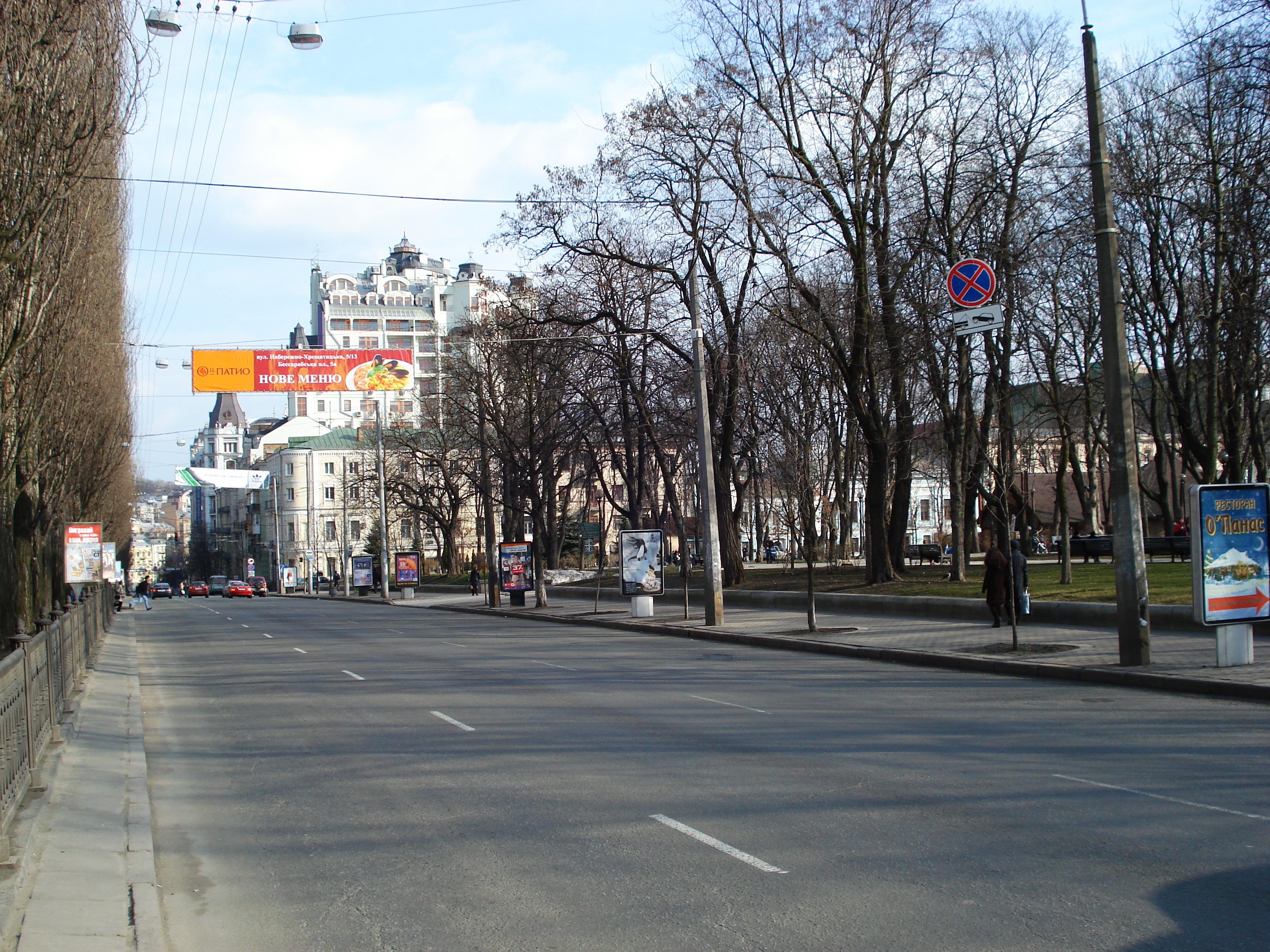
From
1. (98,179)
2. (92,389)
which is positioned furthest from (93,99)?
(92,389)

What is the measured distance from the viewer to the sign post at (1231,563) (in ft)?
45.5

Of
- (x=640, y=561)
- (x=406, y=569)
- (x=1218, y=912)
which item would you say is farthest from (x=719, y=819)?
(x=406, y=569)

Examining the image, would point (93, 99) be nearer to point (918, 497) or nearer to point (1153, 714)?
point (1153, 714)

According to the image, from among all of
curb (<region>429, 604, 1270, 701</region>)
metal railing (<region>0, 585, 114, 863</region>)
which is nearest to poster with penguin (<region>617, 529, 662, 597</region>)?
curb (<region>429, 604, 1270, 701</region>)

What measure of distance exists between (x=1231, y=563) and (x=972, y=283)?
6.30 m

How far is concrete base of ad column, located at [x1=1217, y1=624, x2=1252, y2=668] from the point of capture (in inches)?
557

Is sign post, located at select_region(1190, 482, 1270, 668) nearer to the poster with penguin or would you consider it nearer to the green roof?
the poster with penguin

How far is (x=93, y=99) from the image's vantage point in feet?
40.0

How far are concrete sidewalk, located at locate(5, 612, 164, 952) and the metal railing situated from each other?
276 mm

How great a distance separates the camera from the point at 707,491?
85.1 ft

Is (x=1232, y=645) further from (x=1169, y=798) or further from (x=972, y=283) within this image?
(x=1169, y=798)

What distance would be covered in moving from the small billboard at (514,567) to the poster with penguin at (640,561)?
1021 centimetres

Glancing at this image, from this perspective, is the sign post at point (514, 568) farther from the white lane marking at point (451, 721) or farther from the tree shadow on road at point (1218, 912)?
the tree shadow on road at point (1218, 912)

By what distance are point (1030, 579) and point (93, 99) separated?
84.8 feet
